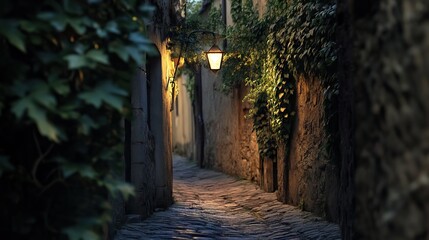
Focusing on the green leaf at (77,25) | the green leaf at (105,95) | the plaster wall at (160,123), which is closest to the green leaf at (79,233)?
the green leaf at (105,95)

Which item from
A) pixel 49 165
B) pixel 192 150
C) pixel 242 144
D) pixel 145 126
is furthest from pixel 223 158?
pixel 49 165

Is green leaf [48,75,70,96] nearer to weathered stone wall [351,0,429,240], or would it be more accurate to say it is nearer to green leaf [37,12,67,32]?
green leaf [37,12,67,32]

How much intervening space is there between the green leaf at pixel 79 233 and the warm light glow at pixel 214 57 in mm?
7928

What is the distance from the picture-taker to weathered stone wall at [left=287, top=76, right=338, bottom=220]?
7.55 meters

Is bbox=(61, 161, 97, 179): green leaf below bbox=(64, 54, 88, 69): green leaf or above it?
below

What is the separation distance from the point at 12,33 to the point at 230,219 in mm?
6540

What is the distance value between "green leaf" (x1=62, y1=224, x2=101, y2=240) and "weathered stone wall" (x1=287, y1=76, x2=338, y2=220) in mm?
4755

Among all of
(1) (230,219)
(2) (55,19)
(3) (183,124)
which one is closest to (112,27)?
(2) (55,19)

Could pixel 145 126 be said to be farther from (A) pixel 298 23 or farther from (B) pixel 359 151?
(B) pixel 359 151

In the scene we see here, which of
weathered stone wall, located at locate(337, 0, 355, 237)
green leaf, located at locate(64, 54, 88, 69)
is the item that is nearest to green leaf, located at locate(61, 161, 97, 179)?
green leaf, located at locate(64, 54, 88, 69)

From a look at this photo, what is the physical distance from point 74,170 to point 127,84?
0.45 m

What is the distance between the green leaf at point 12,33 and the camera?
2.57 metres

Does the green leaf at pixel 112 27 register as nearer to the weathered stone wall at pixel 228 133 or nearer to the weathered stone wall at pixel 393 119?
the weathered stone wall at pixel 393 119

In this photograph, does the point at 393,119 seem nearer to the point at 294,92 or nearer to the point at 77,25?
the point at 77,25
